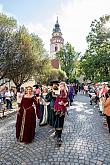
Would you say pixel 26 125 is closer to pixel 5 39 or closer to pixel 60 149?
pixel 60 149

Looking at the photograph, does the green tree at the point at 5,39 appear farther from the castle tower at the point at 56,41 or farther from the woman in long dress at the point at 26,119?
the castle tower at the point at 56,41

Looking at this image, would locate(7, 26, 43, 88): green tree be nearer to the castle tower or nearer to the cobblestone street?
the cobblestone street

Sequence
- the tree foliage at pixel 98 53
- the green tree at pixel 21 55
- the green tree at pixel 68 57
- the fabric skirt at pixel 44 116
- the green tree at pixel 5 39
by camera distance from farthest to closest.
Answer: the green tree at pixel 68 57 → the tree foliage at pixel 98 53 → the green tree at pixel 21 55 → the green tree at pixel 5 39 → the fabric skirt at pixel 44 116

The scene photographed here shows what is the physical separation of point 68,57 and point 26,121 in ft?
240

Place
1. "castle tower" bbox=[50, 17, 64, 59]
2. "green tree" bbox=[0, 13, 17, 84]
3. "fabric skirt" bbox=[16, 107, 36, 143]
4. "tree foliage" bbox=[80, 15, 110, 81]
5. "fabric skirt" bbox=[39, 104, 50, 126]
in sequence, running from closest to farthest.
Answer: "fabric skirt" bbox=[16, 107, 36, 143]
"fabric skirt" bbox=[39, 104, 50, 126]
"green tree" bbox=[0, 13, 17, 84]
"tree foliage" bbox=[80, 15, 110, 81]
"castle tower" bbox=[50, 17, 64, 59]

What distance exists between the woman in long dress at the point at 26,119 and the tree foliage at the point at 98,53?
29681mm

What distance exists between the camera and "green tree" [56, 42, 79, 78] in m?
81.8

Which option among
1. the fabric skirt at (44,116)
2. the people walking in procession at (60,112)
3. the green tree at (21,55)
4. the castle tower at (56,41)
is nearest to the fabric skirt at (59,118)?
the people walking in procession at (60,112)

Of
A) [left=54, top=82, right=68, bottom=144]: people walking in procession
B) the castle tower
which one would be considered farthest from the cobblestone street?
the castle tower

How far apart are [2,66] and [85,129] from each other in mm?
18818

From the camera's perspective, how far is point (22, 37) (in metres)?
31.2

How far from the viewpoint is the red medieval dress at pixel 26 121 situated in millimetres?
9531

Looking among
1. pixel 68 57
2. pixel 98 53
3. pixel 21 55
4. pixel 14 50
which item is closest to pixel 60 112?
pixel 14 50

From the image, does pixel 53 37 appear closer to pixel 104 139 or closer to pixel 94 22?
pixel 94 22
